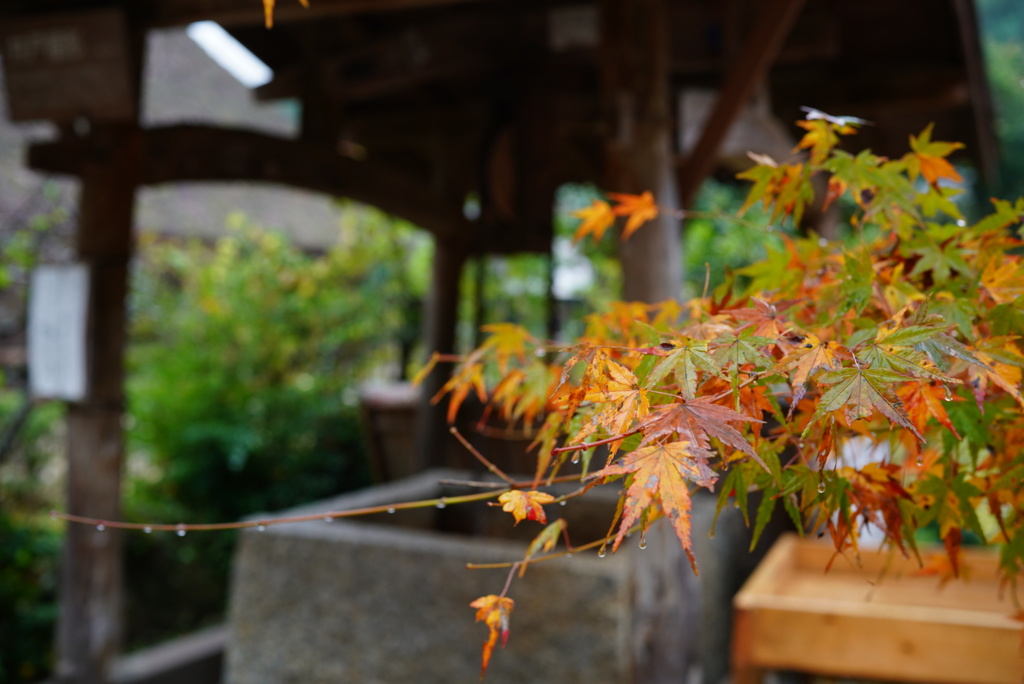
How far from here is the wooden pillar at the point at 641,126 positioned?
2576mm

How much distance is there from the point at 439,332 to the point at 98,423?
80.5 inches

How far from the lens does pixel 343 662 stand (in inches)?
98.8

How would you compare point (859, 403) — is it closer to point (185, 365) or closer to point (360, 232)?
point (185, 365)

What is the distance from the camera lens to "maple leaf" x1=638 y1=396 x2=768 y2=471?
0.60 metres

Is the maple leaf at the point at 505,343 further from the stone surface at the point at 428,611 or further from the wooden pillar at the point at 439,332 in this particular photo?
the wooden pillar at the point at 439,332

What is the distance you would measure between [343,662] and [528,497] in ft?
6.66

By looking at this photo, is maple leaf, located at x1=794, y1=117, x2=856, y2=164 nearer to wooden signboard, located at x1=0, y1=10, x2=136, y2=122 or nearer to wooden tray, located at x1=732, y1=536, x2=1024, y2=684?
wooden tray, located at x1=732, y1=536, x2=1024, y2=684

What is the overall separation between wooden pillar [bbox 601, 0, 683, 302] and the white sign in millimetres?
1918

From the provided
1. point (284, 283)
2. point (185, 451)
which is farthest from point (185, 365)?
point (284, 283)

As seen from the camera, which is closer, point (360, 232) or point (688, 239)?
point (360, 232)

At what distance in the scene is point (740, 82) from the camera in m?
2.56

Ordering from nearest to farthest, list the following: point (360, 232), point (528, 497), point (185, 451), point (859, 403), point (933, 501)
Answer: point (859, 403) → point (528, 497) → point (933, 501) → point (185, 451) → point (360, 232)

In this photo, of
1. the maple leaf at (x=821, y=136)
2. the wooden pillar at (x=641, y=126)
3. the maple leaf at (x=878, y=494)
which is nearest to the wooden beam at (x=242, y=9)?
the wooden pillar at (x=641, y=126)

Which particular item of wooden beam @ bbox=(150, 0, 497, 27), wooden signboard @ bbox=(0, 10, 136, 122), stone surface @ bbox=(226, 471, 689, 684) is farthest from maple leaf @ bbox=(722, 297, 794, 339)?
wooden signboard @ bbox=(0, 10, 136, 122)
